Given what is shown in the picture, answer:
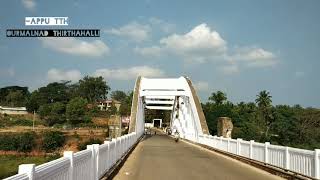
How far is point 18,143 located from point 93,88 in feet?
347

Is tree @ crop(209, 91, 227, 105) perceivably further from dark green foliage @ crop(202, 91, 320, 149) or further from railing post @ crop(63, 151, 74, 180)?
railing post @ crop(63, 151, 74, 180)

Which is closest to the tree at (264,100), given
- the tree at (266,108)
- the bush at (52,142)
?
the tree at (266,108)

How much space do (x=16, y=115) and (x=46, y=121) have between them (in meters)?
18.5

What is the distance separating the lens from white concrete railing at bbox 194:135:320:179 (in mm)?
13439

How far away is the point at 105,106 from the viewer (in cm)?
16162

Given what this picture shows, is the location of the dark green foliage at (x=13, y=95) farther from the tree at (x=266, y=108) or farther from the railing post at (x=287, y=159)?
the railing post at (x=287, y=159)

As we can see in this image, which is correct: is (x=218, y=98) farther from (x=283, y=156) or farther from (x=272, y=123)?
(x=283, y=156)

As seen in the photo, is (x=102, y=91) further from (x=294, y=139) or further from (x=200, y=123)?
(x=200, y=123)

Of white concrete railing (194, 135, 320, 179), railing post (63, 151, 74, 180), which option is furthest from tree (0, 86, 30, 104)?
railing post (63, 151, 74, 180)

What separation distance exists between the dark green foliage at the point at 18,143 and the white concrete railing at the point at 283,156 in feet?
136

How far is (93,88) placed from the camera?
16838 cm

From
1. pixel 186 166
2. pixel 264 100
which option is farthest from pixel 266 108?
pixel 186 166

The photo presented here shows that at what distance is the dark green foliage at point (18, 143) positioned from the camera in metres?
61.6

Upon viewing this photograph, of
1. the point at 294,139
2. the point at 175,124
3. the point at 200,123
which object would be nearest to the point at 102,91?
the point at 175,124
